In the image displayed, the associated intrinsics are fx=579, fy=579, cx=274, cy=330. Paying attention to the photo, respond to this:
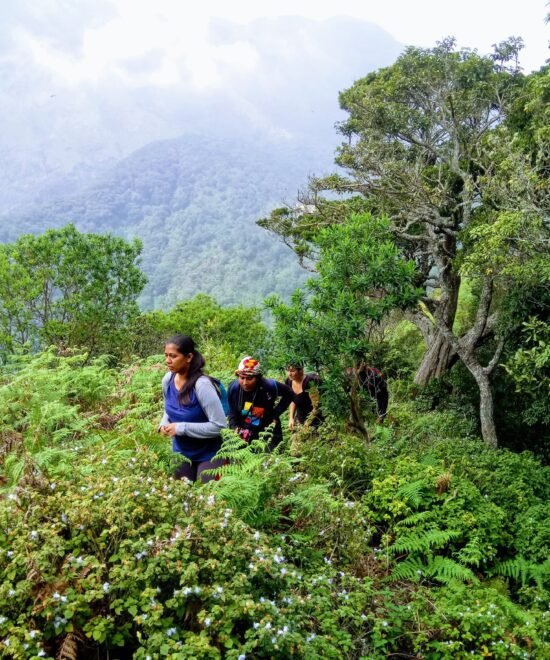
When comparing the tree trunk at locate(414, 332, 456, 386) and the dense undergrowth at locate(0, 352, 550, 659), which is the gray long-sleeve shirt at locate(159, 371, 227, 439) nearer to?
the dense undergrowth at locate(0, 352, 550, 659)

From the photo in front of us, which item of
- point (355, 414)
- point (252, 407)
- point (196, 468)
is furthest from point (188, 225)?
point (196, 468)

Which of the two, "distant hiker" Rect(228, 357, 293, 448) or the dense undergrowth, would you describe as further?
"distant hiker" Rect(228, 357, 293, 448)

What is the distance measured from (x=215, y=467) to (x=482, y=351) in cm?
1092

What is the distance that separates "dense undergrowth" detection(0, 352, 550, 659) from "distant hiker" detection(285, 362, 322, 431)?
751mm

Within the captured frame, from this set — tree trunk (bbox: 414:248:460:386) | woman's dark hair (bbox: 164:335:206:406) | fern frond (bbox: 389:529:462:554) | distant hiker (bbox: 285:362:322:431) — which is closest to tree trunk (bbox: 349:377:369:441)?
distant hiker (bbox: 285:362:322:431)

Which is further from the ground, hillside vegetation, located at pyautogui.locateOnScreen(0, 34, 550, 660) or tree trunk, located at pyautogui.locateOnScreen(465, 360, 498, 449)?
hillside vegetation, located at pyautogui.locateOnScreen(0, 34, 550, 660)

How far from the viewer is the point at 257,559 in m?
2.94

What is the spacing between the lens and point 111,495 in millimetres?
3047

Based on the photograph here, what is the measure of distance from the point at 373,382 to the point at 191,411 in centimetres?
329

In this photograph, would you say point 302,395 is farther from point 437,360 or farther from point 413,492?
point 437,360

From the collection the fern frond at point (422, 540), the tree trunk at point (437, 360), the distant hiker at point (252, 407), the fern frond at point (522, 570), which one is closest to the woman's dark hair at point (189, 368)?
the distant hiker at point (252, 407)

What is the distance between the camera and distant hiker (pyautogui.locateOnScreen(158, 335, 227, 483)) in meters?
4.58

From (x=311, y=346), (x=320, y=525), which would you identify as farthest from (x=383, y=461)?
(x=320, y=525)

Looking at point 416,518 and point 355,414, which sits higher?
point 355,414
